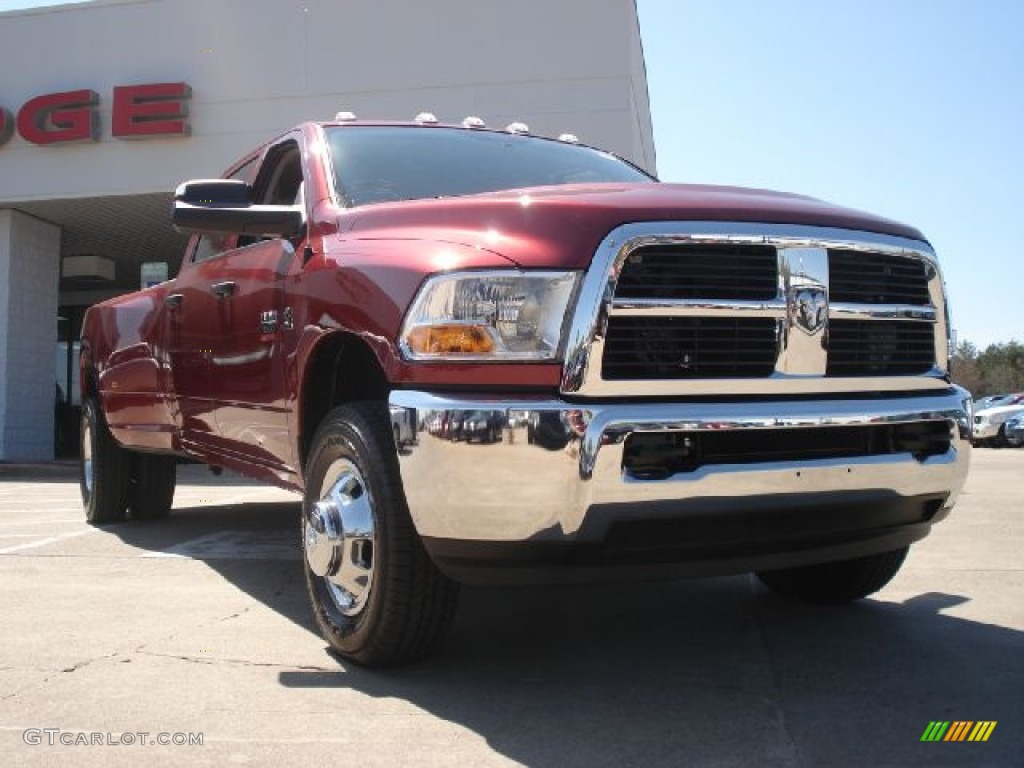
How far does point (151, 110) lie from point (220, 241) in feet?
37.0

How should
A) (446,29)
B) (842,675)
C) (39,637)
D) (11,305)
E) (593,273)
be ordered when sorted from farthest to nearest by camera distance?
(11,305) < (446,29) < (39,637) < (842,675) < (593,273)

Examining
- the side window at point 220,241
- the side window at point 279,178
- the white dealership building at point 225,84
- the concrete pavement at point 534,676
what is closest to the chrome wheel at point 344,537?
the concrete pavement at point 534,676

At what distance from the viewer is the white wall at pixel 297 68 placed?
13930 millimetres

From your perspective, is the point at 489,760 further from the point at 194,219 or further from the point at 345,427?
the point at 194,219

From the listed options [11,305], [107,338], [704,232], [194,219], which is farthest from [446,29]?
[704,232]

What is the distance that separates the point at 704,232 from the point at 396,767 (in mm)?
1599

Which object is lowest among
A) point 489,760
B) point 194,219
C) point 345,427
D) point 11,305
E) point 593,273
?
point 489,760

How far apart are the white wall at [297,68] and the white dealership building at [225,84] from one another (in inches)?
0.8

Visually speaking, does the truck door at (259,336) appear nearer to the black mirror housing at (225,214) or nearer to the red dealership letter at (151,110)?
the black mirror housing at (225,214)

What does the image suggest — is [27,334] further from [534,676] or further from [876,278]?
[876,278]

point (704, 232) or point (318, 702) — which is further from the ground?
point (704, 232)

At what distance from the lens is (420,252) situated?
2.91 metres

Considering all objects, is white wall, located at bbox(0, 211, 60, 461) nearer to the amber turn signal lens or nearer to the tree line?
the amber turn signal lens

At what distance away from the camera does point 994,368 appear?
87.5m
